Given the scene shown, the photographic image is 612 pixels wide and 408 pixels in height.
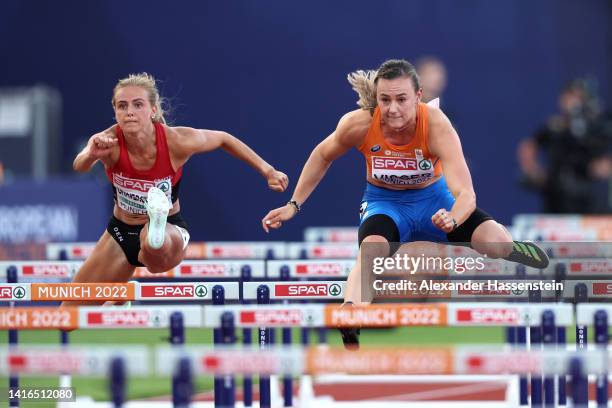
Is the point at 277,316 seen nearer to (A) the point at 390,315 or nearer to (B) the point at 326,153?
(A) the point at 390,315

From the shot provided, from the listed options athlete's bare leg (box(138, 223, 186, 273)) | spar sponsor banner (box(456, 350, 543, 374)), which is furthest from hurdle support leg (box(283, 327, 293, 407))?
spar sponsor banner (box(456, 350, 543, 374))

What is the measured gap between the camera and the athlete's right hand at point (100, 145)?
7074 mm

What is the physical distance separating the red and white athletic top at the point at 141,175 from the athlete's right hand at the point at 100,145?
0.18m

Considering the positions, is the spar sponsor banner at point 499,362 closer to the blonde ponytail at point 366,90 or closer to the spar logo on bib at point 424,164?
the spar logo on bib at point 424,164

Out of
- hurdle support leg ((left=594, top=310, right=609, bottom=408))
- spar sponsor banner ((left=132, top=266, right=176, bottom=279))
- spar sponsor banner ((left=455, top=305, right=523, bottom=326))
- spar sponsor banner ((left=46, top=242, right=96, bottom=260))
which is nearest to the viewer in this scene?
hurdle support leg ((left=594, top=310, right=609, bottom=408))

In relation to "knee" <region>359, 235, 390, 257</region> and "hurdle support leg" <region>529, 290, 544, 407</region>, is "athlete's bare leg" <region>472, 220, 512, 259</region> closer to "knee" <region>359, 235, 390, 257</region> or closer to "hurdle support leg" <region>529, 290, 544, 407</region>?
"hurdle support leg" <region>529, 290, 544, 407</region>

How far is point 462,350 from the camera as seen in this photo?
187 inches

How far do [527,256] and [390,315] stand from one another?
201cm

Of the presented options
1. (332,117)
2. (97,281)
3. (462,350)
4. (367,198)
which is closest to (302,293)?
(367,198)

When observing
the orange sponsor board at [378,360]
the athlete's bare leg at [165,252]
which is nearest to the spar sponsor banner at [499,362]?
the orange sponsor board at [378,360]

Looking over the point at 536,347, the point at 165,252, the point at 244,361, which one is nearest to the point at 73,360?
the point at 244,361

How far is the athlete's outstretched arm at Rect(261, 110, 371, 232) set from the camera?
721 cm

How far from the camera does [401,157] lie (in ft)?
23.6

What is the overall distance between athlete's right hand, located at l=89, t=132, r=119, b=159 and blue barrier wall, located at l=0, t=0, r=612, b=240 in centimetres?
893
